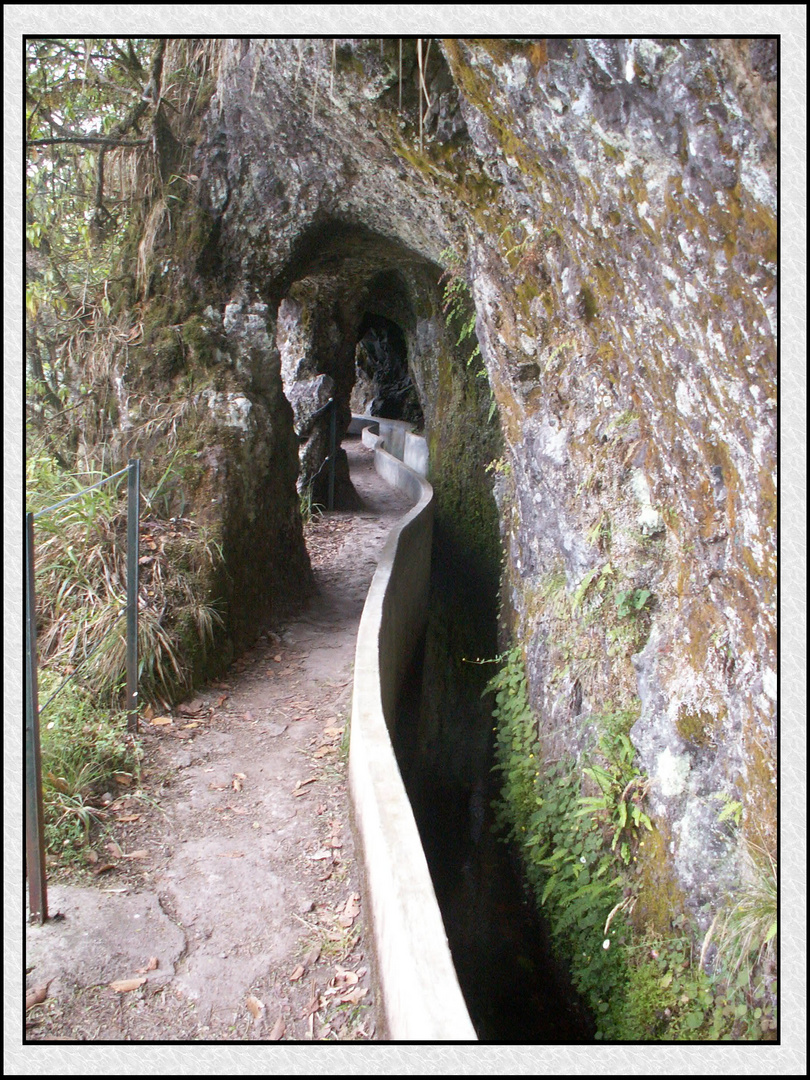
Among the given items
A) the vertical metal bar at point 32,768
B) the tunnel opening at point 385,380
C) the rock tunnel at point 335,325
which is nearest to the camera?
the vertical metal bar at point 32,768

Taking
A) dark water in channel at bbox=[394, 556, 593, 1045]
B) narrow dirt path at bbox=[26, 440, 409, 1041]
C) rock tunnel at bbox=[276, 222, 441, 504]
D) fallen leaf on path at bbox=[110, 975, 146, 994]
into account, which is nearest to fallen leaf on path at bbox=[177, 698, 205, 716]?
narrow dirt path at bbox=[26, 440, 409, 1041]

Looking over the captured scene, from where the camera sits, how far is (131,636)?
5160 millimetres

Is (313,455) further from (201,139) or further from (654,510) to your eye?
(654,510)

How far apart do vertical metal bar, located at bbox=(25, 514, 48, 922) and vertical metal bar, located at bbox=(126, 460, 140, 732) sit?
1748 millimetres

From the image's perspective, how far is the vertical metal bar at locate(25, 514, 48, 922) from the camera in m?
3.23

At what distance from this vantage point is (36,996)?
304 centimetres

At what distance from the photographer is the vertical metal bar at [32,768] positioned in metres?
3.23

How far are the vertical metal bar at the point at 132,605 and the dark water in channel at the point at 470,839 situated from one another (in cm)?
252

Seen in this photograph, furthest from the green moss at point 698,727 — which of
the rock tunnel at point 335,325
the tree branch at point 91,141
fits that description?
the rock tunnel at point 335,325

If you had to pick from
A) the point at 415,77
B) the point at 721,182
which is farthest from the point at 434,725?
A: the point at 721,182

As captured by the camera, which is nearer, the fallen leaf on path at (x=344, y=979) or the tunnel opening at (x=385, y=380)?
the fallen leaf on path at (x=344, y=979)

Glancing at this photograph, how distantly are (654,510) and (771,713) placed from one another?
4.82ft

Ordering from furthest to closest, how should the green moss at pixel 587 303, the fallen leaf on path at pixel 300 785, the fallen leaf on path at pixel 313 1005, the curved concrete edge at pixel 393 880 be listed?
the fallen leaf on path at pixel 300 785 → the green moss at pixel 587 303 → the fallen leaf on path at pixel 313 1005 → the curved concrete edge at pixel 393 880

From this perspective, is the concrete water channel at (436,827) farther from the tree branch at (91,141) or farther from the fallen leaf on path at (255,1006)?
the tree branch at (91,141)
